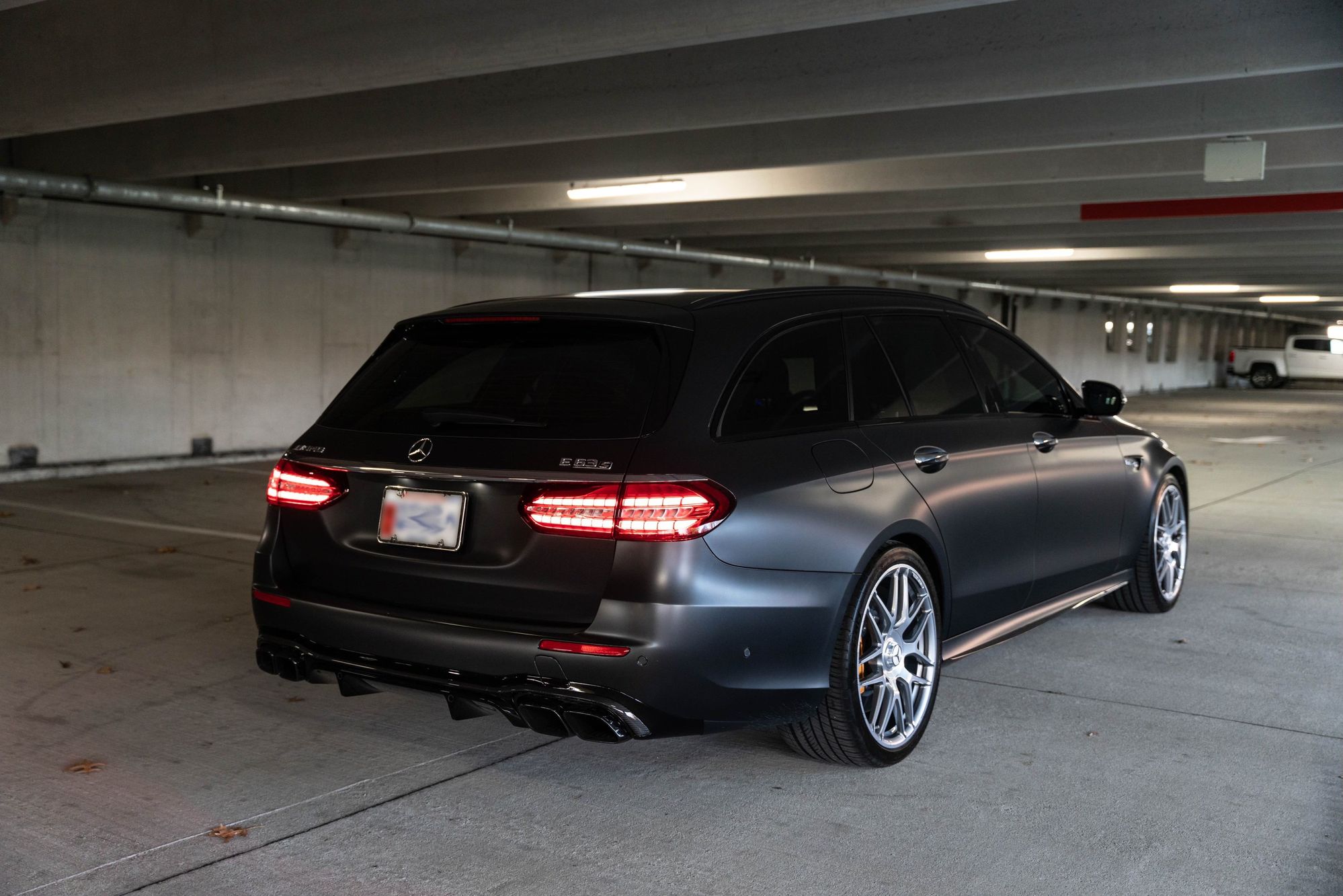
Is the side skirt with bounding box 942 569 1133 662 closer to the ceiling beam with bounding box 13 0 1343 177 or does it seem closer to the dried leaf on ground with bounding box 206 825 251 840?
the dried leaf on ground with bounding box 206 825 251 840

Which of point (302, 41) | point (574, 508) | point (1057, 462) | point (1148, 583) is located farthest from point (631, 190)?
point (574, 508)

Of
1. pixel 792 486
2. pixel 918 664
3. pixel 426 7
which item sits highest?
pixel 426 7

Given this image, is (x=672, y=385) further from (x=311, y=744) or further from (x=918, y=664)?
(x=311, y=744)

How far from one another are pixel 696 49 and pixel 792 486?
246 inches

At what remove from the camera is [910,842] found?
3.44m

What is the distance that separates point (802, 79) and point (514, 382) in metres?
5.79

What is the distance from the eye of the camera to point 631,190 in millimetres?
13438

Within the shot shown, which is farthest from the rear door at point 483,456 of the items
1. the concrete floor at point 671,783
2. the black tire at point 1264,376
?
the black tire at point 1264,376

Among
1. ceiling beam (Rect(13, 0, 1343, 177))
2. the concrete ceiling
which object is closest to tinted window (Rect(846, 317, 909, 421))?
the concrete ceiling

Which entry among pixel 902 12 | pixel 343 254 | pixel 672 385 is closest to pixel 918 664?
pixel 672 385

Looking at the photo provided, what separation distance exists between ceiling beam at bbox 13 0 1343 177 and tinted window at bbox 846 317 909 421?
14.9 feet

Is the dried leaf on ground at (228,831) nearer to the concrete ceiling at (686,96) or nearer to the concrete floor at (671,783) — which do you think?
the concrete floor at (671,783)

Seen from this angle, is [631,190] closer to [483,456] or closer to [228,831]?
[483,456]

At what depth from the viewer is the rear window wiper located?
3.58 metres
